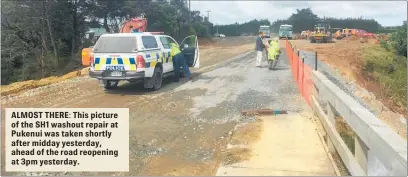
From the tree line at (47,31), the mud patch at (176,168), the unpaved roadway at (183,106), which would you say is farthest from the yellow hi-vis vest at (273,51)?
the tree line at (47,31)

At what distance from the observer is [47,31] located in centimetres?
3344

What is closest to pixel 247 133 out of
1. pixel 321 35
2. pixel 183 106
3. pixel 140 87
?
pixel 183 106

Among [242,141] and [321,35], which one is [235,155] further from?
[321,35]

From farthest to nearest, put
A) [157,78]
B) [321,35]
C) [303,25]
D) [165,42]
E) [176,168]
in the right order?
[303,25], [321,35], [165,42], [157,78], [176,168]

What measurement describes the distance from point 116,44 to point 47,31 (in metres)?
24.4

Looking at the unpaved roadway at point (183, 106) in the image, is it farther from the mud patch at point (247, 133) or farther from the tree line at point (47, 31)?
the tree line at point (47, 31)

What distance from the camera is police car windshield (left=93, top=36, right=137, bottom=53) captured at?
453 inches

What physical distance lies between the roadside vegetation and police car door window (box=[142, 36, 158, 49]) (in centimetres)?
1053

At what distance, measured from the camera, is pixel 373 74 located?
22375 millimetres

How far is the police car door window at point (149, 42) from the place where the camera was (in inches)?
468

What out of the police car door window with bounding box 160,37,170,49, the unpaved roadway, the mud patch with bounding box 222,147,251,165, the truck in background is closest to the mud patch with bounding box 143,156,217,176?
the unpaved roadway

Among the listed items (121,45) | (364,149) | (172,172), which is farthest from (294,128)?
(121,45)

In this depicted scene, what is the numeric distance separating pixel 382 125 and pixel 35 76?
1222 inches

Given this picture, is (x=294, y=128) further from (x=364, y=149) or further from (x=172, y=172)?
(x=364, y=149)
